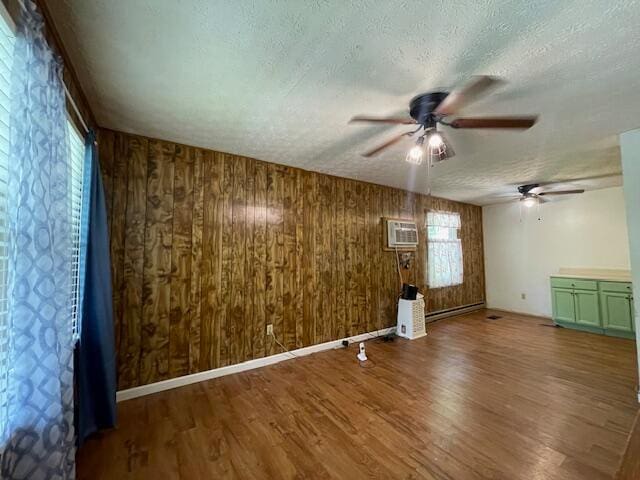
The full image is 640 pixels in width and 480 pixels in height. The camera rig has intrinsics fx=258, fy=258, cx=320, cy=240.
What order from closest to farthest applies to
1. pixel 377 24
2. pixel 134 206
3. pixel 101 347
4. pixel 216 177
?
pixel 377 24 → pixel 101 347 → pixel 134 206 → pixel 216 177

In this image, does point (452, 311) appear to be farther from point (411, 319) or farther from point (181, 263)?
point (181, 263)

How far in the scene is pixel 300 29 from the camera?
123cm

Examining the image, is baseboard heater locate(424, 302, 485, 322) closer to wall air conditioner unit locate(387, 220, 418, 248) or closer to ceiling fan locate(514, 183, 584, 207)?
wall air conditioner unit locate(387, 220, 418, 248)

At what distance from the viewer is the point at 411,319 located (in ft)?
12.4

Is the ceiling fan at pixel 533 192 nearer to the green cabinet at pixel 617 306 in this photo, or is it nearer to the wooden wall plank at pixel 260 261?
the green cabinet at pixel 617 306

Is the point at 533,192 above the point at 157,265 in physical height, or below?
above

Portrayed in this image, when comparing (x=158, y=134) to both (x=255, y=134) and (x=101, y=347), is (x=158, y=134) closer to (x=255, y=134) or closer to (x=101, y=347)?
(x=255, y=134)

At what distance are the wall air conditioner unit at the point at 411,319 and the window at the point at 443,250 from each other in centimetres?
103

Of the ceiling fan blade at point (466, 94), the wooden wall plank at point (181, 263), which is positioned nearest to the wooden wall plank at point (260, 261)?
the wooden wall plank at point (181, 263)

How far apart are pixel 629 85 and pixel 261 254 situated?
10.3 ft

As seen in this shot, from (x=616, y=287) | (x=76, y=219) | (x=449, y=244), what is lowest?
(x=616, y=287)

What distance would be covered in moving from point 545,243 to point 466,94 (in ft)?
15.8

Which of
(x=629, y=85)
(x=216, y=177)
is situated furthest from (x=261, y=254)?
(x=629, y=85)

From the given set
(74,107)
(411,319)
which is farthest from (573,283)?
(74,107)
